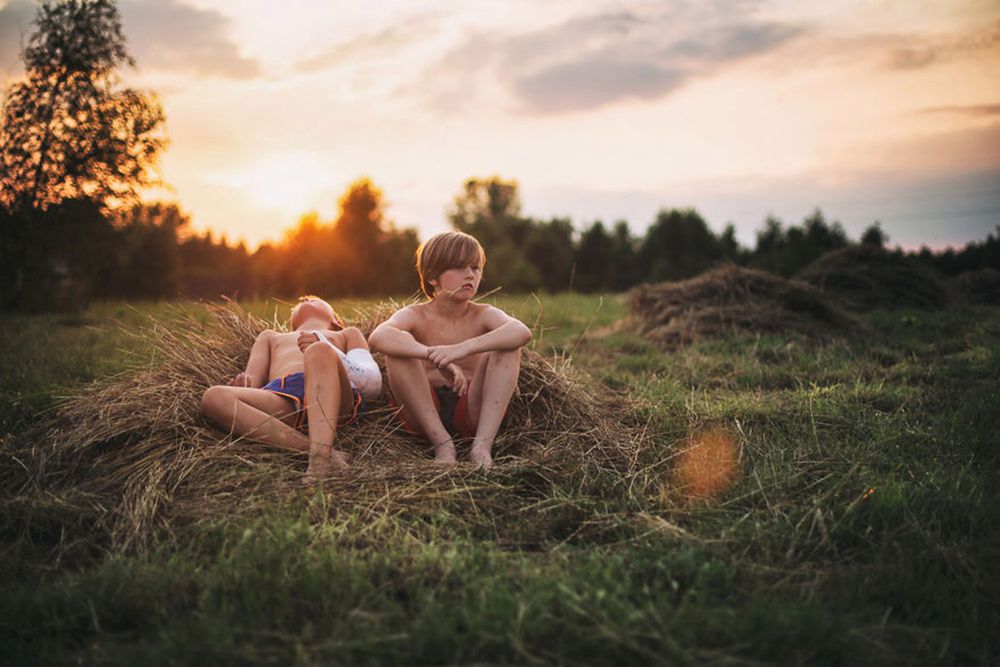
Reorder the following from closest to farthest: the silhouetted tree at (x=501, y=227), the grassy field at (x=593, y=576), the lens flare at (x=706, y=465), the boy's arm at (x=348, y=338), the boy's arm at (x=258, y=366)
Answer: the grassy field at (x=593, y=576), the lens flare at (x=706, y=465), the boy's arm at (x=258, y=366), the boy's arm at (x=348, y=338), the silhouetted tree at (x=501, y=227)

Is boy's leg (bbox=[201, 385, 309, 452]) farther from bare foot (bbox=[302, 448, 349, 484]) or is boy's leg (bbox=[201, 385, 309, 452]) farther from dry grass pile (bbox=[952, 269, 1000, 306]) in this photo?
dry grass pile (bbox=[952, 269, 1000, 306])

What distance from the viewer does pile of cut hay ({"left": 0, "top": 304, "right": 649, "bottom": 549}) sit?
2.47 metres

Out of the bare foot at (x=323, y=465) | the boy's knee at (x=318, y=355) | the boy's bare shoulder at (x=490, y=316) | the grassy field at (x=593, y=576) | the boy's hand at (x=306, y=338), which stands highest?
the boy's bare shoulder at (x=490, y=316)

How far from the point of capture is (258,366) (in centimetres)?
368

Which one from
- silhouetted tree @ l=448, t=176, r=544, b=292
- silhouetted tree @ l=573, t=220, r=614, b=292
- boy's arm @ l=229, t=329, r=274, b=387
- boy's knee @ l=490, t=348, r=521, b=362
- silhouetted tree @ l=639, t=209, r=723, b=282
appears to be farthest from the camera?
silhouetted tree @ l=573, t=220, r=614, b=292

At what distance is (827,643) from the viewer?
1.65 meters

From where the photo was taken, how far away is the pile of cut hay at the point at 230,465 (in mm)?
2473

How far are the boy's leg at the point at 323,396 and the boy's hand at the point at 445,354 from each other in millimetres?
469

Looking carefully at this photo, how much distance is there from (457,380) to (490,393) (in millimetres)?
208

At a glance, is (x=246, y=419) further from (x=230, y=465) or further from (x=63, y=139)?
(x=63, y=139)

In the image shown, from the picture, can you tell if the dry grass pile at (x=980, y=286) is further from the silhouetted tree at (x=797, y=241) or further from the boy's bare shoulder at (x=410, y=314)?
the silhouetted tree at (x=797, y=241)

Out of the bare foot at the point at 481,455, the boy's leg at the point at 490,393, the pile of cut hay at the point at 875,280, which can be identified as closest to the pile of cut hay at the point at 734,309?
the pile of cut hay at the point at 875,280

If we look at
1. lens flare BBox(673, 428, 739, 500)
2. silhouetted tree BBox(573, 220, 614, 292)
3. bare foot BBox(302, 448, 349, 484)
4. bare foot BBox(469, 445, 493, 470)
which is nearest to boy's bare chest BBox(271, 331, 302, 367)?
bare foot BBox(302, 448, 349, 484)

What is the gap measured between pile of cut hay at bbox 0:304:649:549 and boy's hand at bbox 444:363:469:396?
0.34 meters
